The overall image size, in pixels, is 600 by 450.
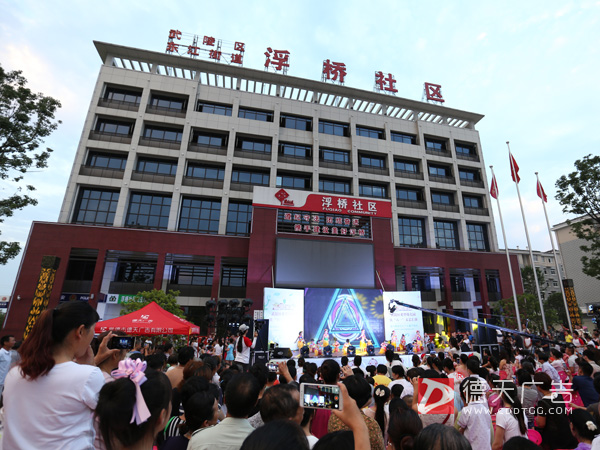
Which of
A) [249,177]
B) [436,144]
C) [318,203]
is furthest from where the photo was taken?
[436,144]

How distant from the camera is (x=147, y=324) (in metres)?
9.58

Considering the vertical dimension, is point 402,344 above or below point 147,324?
below

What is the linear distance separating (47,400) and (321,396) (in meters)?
1.60

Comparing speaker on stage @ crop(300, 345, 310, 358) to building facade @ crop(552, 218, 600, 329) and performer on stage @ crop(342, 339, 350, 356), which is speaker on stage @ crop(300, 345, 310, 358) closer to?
performer on stage @ crop(342, 339, 350, 356)

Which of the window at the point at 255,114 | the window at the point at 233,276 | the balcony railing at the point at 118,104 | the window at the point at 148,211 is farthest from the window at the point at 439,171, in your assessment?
the balcony railing at the point at 118,104

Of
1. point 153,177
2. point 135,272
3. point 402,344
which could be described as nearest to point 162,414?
point 402,344

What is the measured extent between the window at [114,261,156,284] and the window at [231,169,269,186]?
9.17 metres

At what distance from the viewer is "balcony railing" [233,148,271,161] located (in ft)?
81.6

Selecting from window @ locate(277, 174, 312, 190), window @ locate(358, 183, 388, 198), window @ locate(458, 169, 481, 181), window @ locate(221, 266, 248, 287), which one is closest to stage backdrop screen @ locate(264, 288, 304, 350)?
window @ locate(221, 266, 248, 287)

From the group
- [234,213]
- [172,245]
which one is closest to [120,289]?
[172,245]

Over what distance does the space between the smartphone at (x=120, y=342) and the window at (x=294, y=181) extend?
2320cm

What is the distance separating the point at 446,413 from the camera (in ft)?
11.9

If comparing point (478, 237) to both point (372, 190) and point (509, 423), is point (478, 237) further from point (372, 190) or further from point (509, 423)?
point (509, 423)

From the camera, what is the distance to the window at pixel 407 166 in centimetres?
2928
